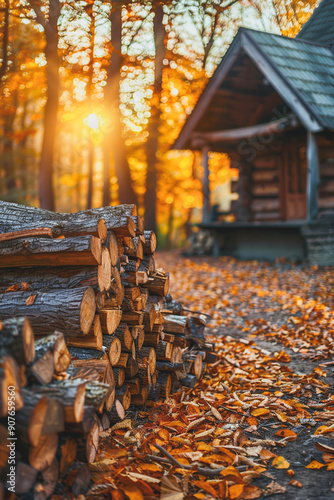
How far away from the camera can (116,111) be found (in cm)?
A: 1056

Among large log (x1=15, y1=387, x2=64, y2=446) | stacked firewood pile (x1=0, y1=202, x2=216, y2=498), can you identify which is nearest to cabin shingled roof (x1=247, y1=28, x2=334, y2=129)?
stacked firewood pile (x1=0, y1=202, x2=216, y2=498)

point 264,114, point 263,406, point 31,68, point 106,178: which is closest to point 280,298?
point 263,406

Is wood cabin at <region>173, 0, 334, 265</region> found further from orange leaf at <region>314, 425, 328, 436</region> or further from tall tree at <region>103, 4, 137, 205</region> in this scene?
orange leaf at <region>314, 425, 328, 436</region>

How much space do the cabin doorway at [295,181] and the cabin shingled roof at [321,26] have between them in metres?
3.27

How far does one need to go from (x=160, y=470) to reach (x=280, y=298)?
515cm

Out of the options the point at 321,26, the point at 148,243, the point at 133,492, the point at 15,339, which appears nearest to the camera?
the point at 15,339

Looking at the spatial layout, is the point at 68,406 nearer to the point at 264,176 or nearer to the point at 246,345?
the point at 246,345

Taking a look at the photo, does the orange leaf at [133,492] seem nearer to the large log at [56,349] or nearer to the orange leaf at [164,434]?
the orange leaf at [164,434]

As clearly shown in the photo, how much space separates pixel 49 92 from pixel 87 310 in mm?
8124

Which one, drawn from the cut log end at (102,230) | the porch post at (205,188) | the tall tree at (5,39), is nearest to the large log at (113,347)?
the cut log end at (102,230)

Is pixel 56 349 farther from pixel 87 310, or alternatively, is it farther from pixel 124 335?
pixel 124 335

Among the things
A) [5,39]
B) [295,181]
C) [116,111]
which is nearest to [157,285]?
[5,39]

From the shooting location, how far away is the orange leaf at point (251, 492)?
2.52 m

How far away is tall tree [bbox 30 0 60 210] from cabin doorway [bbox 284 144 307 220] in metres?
7.08
